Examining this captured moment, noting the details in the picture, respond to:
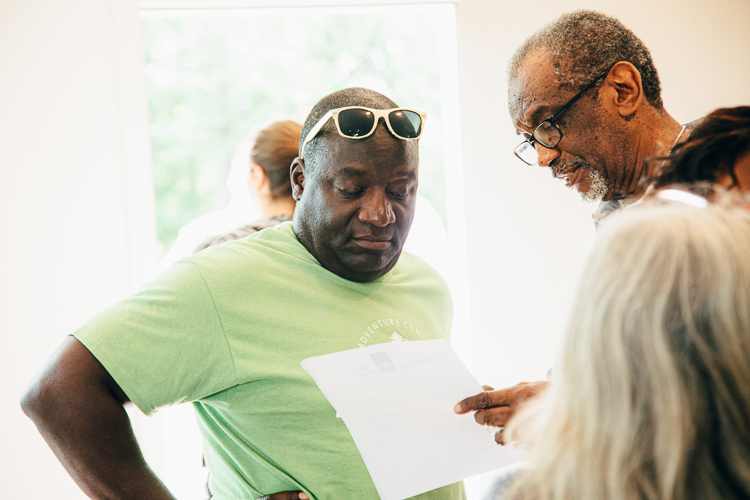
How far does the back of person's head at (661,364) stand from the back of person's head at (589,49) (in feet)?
3.09

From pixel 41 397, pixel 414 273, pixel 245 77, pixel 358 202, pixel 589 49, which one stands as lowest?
pixel 41 397

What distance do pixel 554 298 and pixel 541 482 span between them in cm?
251

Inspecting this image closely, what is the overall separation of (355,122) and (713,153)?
0.71 meters

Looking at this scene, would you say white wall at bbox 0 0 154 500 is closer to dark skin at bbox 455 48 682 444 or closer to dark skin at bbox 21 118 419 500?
dark skin at bbox 21 118 419 500

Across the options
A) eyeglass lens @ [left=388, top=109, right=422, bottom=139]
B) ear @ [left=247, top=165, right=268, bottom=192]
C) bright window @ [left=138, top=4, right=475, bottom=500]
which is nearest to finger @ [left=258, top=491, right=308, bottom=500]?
eyeglass lens @ [left=388, top=109, right=422, bottom=139]

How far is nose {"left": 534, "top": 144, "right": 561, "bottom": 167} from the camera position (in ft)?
5.47


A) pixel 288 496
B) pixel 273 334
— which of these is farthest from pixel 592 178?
pixel 288 496

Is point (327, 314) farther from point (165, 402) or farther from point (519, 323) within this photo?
point (519, 323)

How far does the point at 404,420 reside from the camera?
1229 mm

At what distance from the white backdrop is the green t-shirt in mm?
1795

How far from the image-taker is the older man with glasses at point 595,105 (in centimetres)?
159

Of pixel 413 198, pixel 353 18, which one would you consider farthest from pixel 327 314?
pixel 353 18

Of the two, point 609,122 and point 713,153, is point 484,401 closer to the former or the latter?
point 713,153

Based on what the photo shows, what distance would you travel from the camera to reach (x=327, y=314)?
52.1 inches
